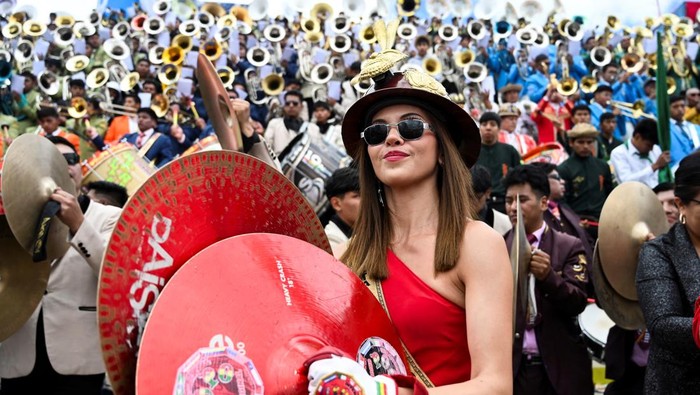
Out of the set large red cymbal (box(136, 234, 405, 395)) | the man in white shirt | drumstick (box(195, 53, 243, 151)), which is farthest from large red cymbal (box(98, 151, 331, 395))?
the man in white shirt

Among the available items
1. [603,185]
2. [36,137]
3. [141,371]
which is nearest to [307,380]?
[141,371]

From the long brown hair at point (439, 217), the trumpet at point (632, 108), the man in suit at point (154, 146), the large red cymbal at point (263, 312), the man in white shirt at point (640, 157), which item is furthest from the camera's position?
the trumpet at point (632, 108)

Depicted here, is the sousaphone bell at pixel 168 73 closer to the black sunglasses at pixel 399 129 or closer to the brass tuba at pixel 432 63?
the brass tuba at pixel 432 63

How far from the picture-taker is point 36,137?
483cm

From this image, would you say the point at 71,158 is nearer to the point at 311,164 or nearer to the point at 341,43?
the point at 311,164

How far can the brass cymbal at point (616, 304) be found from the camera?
533 cm

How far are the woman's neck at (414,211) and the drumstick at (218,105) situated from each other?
54.4 inches

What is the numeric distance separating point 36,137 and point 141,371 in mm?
3041

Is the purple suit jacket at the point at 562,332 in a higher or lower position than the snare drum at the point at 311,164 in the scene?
lower

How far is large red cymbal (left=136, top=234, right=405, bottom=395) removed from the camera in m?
2.17

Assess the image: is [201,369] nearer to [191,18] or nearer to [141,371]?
[141,371]

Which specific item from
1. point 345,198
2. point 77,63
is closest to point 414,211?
point 345,198

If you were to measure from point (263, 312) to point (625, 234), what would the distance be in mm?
3312

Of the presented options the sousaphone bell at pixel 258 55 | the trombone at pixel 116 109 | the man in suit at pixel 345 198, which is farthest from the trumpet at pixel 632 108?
the man in suit at pixel 345 198
